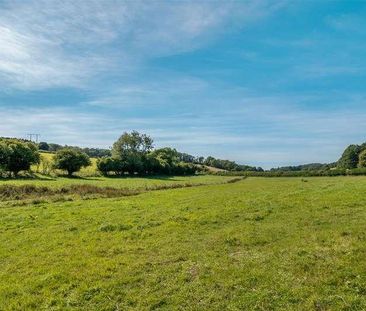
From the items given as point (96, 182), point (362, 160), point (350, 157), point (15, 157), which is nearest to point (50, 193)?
point (96, 182)

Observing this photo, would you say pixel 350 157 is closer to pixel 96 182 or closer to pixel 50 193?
pixel 96 182

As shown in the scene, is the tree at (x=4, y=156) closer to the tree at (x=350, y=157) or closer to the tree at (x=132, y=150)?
the tree at (x=132, y=150)

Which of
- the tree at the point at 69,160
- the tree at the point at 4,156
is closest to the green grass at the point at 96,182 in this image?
the tree at the point at 4,156

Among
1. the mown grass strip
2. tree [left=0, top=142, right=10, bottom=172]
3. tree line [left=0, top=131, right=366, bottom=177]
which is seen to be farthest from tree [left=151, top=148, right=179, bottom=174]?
the mown grass strip

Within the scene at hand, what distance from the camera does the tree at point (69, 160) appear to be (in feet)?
365

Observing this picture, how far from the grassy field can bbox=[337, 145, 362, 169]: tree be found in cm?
12348

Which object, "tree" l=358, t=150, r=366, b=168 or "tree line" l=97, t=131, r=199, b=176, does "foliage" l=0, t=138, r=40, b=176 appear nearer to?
"tree line" l=97, t=131, r=199, b=176

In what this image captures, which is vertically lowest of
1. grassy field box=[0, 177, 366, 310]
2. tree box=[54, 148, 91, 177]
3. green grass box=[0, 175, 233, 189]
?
grassy field box=[0, 177, 366, 310]

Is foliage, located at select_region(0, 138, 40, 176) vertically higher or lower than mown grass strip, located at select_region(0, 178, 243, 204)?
higher

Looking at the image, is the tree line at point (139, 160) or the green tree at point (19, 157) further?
the tree line at point (139, 160)

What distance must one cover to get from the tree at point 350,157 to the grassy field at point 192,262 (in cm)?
12348

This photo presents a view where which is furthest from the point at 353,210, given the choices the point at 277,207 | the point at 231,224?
the point at 231,224

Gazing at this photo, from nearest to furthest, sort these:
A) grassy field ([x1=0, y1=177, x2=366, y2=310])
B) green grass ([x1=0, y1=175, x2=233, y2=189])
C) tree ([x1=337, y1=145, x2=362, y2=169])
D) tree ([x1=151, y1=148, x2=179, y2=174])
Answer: grassy field ([x1=0, y1=177, x2=366, y2=310]) → green grass ([x1=0, y1=175, x2=233, y2=189]) → tree ([x1=337, y1=145, x2=362, y2=169]) → tree ([x1=151, y1=148, x2=179, y2=174])

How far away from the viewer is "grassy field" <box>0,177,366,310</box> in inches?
364
